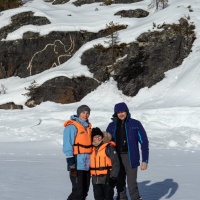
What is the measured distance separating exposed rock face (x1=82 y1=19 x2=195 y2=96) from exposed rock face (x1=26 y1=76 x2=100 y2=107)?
2.76ft

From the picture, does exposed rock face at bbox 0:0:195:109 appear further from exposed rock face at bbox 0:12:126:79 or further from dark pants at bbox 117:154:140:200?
dark pants at bbox 117:154:140:200

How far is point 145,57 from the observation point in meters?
22.2

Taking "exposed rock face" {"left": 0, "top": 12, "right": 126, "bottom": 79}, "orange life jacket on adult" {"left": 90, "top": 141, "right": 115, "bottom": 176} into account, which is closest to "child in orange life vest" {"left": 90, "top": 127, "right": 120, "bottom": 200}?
"orange life jacket on adult" {"left": 90, "top": 141, "right": 115, "bottom": 176}

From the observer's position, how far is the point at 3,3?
1307 inches

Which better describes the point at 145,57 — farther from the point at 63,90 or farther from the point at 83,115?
the point at 83,115

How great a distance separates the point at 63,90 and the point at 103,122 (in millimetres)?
5659

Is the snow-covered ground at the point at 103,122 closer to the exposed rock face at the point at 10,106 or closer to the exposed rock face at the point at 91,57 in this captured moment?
the exposed rock face at the point at 10,106

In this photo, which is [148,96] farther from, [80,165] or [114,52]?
[80,165]

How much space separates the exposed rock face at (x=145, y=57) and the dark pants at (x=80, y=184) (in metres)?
15.3

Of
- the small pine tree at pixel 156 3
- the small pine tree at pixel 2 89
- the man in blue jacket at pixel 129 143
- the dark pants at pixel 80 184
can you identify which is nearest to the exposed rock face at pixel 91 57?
the small pine tree at pixel 2 89

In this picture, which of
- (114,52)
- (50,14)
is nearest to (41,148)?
(114,52)

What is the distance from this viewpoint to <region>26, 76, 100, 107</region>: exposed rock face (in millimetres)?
20750

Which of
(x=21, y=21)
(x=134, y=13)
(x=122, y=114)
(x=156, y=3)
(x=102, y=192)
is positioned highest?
(x=156, y=3)

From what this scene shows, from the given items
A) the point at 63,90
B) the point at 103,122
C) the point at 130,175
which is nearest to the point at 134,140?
the point at 130,175
